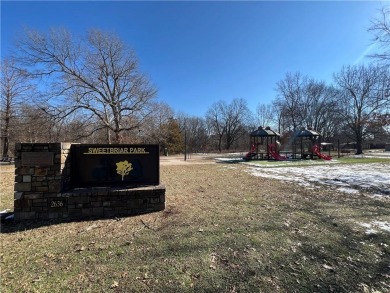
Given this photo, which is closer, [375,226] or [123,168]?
[375,226]

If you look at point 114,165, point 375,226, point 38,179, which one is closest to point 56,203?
point 38,179

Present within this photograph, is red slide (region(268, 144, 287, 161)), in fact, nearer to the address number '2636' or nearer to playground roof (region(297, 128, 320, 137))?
playground roof (region(297, 128, 320, 137))

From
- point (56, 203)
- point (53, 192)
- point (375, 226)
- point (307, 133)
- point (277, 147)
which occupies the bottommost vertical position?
point (375, 226)

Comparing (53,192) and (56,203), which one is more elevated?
(53,192)

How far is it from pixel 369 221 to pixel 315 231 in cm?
140

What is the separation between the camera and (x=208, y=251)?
323 centimetres

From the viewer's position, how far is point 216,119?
2368 inches

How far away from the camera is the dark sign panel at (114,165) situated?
5031 mm

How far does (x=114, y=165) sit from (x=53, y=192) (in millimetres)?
1257

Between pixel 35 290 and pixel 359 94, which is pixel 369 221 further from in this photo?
pixel 359 94

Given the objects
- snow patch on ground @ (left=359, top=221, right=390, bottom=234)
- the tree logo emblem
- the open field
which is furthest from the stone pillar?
snow patch on ground @ (left=359, top=221, right=390, bottom=234)

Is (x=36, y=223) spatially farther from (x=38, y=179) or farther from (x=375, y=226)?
(x=375, y=226)

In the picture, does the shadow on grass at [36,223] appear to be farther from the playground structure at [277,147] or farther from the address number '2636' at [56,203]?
the playground structure at [277,147]

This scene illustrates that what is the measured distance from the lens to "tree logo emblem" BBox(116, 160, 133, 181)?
5227 millimetres
